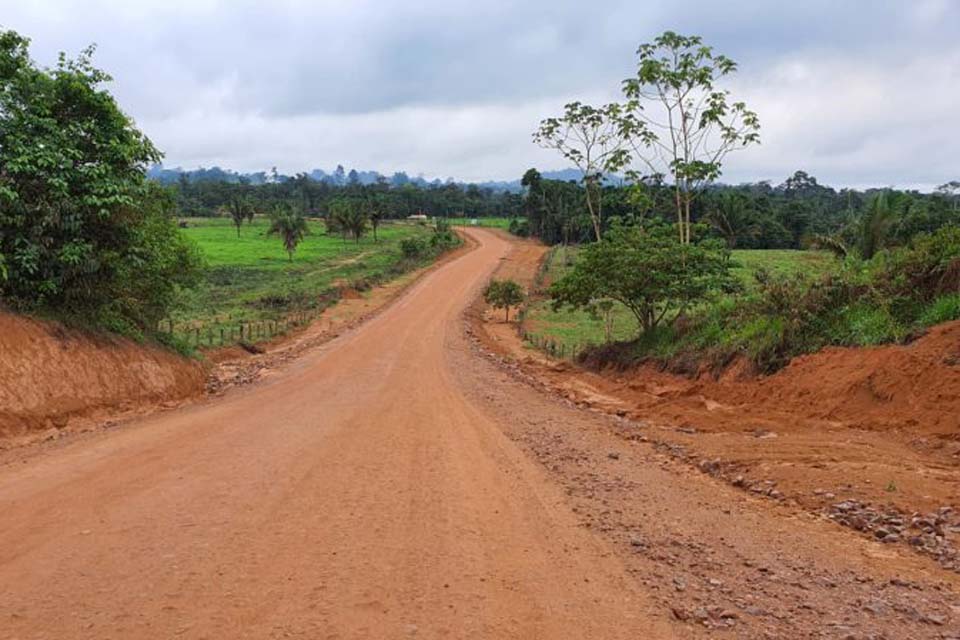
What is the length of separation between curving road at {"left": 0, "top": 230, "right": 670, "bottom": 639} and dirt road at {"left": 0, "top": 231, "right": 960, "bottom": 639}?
22 mm

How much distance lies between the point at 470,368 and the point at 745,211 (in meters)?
60.0

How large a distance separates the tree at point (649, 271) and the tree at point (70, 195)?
37.7 ft

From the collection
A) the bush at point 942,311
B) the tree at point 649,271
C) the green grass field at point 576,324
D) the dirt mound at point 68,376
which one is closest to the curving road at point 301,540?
the dirt mound at point 68,376

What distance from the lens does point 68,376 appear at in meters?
11.1

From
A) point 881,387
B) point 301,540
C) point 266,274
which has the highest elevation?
point 881,387

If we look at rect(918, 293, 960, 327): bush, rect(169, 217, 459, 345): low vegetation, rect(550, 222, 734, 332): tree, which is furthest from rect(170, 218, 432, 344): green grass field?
rect(918, 293, 960, 327): bush

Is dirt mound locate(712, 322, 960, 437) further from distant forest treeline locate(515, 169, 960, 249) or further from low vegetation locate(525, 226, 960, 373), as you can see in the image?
distant forest treeline locate(515, 169, 960, 249)

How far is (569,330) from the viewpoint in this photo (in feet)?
119

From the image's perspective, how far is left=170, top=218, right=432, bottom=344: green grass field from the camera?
1294 inches

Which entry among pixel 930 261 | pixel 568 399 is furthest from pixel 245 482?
pixel 930 261

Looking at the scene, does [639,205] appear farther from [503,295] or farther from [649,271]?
[503,295]

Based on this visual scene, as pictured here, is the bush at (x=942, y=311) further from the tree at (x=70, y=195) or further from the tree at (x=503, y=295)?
the tree at (x=503, y=295)

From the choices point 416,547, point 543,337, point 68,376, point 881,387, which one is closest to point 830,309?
point 881,387

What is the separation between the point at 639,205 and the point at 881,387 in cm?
1669
